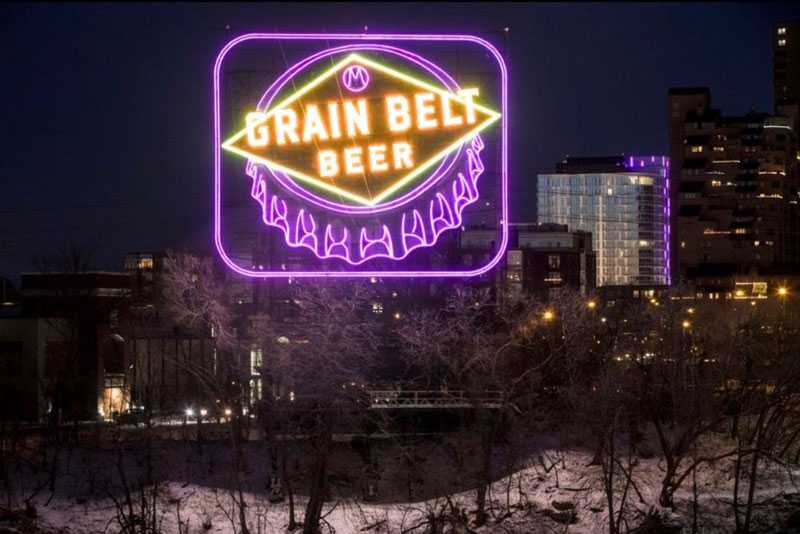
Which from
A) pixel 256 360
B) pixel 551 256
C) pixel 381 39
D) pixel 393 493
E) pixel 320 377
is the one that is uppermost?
pixel 381 39

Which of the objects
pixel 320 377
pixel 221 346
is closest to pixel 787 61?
pixel 221 346

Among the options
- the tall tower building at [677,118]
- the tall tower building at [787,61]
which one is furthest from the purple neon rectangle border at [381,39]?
the tall tower building at [787,61]

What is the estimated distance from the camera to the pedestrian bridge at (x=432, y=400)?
62.7ft

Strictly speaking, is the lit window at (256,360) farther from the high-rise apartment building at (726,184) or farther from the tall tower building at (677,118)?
the tall tower building at (677,118)

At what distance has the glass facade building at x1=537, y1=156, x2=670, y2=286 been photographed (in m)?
100

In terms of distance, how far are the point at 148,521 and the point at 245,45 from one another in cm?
846

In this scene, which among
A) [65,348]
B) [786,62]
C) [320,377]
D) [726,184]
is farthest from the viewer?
[786,62]

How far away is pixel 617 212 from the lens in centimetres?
10506

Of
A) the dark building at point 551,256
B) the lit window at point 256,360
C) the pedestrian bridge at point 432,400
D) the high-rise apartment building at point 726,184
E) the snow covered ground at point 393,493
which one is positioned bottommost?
the snow covered ground at point 393,493

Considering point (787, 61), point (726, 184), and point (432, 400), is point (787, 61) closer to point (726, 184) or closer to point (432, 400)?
point (726, 184)

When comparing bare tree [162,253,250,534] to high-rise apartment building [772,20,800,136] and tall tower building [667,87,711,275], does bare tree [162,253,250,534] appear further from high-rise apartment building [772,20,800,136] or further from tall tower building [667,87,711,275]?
high-rise apartment building [772,20,800,136]

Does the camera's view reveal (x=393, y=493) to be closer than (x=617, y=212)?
Yes

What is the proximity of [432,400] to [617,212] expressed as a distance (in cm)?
8721

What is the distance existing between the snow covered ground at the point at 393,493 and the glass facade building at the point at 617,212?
255 feet
